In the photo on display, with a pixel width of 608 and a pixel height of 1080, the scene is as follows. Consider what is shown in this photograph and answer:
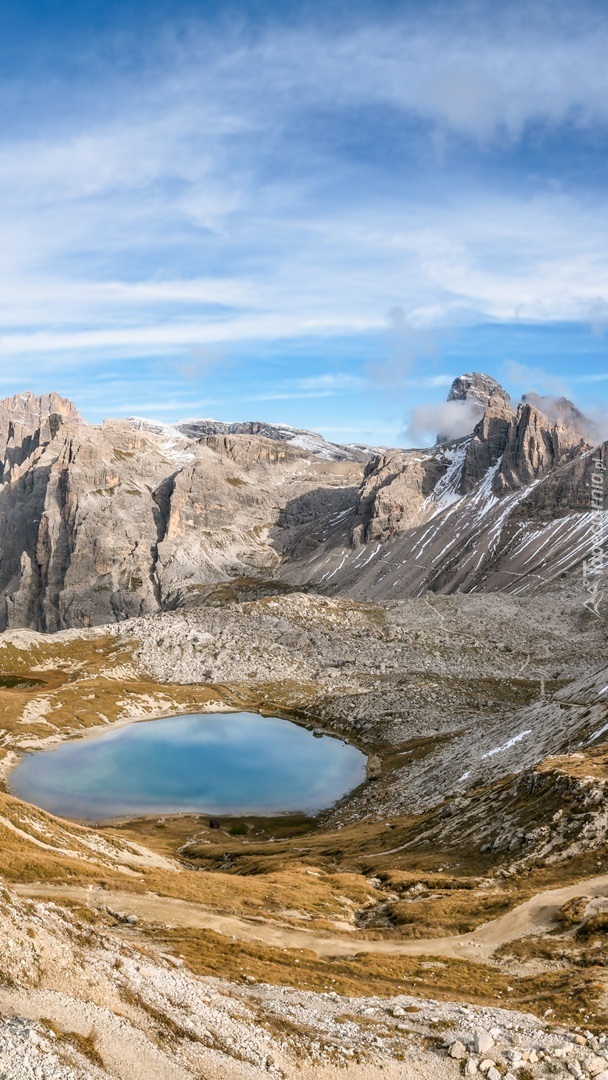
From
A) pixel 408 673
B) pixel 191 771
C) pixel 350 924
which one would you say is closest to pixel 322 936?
pixel 350 924

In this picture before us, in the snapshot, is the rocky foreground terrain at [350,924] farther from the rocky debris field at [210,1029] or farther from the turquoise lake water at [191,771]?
the turquoise lake water at [191,771]

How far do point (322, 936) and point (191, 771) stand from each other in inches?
2902

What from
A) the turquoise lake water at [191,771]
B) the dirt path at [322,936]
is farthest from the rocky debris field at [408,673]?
the dirt path at [322,936]

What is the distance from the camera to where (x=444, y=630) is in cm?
18325

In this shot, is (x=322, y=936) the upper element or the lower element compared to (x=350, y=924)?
upper

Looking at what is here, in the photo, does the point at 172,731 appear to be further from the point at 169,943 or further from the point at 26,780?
the point at 169,943

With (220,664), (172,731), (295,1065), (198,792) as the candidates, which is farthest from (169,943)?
(220,664)

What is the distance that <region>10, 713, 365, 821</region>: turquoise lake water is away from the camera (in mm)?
96625

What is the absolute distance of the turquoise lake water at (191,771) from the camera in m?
96.6

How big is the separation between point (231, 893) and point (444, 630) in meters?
140

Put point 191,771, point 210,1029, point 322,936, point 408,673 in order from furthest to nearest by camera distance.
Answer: point 408,673 < point 191,771 < point 322,936 < point 210,1029

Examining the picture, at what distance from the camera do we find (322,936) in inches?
1622

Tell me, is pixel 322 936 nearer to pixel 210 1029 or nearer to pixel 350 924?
pixel 350 924

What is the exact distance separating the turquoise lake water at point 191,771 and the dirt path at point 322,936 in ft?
173
